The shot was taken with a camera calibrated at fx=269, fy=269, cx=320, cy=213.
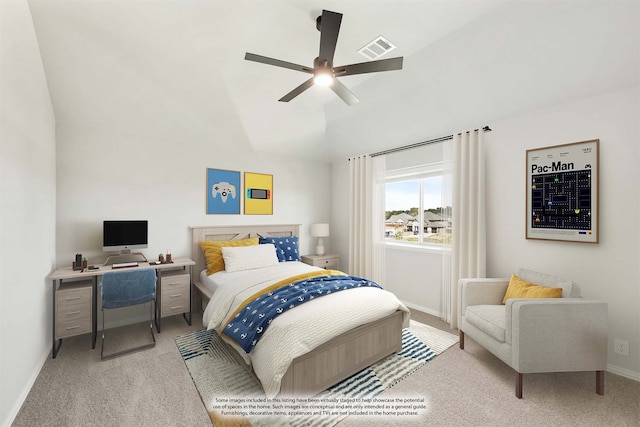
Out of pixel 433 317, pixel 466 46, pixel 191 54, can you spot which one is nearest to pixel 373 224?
pixel 433 317

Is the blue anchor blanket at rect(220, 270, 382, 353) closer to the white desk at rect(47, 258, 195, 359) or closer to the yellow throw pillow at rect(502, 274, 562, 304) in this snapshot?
the white desk at rect(47, 258, 195, 359)

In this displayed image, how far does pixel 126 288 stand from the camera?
2.64 metres

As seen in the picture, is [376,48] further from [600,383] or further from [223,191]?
[600,383]

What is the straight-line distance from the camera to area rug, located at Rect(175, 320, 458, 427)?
6.01 ft

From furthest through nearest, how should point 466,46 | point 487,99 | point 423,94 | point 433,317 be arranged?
point 433,317 < point 423,94 < point 487,99 < point 466,46

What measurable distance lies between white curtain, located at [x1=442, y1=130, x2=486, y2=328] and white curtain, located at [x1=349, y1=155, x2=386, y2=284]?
1.13 metres

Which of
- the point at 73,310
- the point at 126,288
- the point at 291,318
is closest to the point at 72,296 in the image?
the point at 73,310

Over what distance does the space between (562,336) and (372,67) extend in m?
2.47

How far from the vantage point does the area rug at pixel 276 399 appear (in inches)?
72.1

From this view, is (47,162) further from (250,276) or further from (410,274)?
(410,274)

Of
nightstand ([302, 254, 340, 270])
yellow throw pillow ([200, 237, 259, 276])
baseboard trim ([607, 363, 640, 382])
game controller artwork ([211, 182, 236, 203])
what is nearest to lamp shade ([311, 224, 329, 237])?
nightstand ([302, 254, 340, 270])

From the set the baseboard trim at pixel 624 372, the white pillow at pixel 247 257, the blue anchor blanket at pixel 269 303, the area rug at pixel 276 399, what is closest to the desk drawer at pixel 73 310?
the area rug at pixel 276 399

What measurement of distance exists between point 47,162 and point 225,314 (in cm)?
227

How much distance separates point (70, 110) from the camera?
290cm
